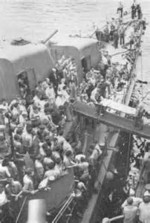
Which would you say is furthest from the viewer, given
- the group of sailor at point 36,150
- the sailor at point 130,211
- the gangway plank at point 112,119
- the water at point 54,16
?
the water at point 54,16

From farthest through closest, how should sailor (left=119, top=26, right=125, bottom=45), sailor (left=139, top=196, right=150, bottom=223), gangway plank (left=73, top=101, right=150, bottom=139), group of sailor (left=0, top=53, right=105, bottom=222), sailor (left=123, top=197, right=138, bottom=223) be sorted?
sailor (left=119, top=26, right=125, bottom=45)
gangway plank (left=73, top=101, right=150, bottom=139)
group of sailor (left=0, top=53, right=105, bottom=222)
sailor (left=123, top=197, right=138, bottom=223)
sailor (left=139, top=196, right=150, bottom=223)

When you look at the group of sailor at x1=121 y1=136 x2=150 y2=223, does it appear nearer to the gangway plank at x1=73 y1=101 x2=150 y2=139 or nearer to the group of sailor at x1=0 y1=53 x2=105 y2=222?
the gangway plank at x1=73 y1=101 x2=150 y2=139

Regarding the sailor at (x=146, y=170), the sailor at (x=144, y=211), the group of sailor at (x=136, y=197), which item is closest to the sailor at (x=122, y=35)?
the group of sailor at (x=136, y=197)

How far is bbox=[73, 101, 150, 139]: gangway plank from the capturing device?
13.8 metres

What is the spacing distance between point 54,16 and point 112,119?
37.8 metres

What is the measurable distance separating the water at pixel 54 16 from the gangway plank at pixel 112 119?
19.4 meters

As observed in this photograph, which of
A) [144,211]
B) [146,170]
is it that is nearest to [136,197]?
[146,170]

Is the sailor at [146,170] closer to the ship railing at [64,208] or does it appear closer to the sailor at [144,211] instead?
the ship railing at [64,208]

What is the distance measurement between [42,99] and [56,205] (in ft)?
14.2

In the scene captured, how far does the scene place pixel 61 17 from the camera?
162 ft

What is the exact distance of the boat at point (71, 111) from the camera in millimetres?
11102

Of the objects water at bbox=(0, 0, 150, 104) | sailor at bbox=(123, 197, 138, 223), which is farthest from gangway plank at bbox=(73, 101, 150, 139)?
water at bbox=(0, 0, 150, 104)

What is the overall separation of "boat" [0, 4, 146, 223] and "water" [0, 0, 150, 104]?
14.9m

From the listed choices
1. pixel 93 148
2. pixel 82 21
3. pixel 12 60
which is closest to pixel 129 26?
pixel 82 21
